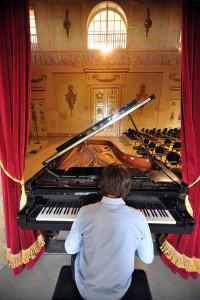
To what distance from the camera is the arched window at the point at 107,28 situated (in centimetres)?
982

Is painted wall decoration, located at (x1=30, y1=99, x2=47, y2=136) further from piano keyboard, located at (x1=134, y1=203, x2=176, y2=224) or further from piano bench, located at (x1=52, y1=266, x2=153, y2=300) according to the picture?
piano bench, located at (x1=52, y1=266, x2=153, y2=300)

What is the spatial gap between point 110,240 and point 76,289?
623 mm

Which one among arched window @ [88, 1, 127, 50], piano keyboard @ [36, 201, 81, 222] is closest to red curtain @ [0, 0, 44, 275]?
piano keyboard @ [36, 201, 81, 222]

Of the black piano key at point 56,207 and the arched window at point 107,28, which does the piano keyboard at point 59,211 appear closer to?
the black piano key at point 56,207

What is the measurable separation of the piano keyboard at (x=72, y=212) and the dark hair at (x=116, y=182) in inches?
27.8

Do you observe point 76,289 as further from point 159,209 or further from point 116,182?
point 159,209

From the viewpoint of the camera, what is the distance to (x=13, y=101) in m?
1.72

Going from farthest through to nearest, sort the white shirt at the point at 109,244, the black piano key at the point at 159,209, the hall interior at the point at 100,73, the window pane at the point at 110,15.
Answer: the window pane at the point at 110,15
the hall interior at the point at 100,73
the black piano key at the point at 159,209
the white shirt at the point at 109,244

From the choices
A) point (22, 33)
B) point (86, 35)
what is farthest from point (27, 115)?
point (86, 35)

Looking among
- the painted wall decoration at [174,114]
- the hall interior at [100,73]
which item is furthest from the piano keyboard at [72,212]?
the painted wall decoration at [174,114]

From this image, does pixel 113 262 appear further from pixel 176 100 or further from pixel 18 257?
pixel 176 100

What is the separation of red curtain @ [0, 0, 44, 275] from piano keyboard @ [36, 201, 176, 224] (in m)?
0.43

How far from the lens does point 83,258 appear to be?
3.99ft

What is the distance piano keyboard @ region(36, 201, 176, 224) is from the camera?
1.69 meters
